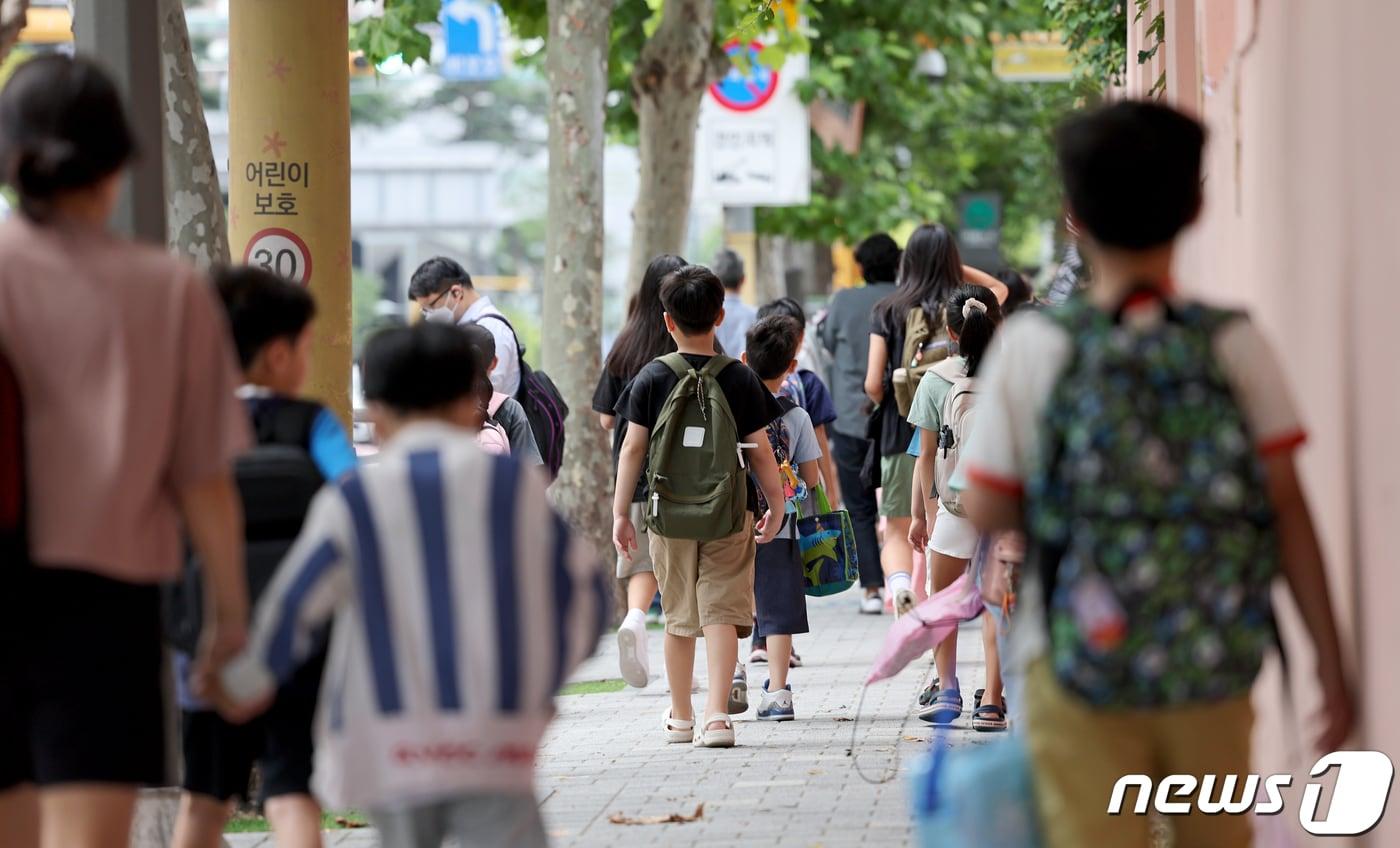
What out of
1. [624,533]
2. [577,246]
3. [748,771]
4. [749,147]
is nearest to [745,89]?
[749,147]

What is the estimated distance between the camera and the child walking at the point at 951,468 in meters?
8.52

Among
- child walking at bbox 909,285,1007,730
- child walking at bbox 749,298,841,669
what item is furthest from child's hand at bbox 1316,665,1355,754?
child walking at bbox 749,298,841,669

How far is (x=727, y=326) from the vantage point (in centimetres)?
1595

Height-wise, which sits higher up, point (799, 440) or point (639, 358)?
point (639, 358)

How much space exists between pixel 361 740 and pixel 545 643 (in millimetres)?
364

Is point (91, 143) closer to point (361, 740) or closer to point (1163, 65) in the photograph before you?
point (361, 740)

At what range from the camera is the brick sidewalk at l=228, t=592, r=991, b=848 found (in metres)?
6.83

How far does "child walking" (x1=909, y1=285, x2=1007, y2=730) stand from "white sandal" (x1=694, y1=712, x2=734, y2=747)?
92cm

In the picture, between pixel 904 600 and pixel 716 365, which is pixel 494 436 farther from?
pixel 904 600

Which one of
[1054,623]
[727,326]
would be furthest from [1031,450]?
[727,326]

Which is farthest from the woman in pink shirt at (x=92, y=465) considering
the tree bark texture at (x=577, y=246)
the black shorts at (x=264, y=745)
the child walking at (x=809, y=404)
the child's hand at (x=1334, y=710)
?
the tree bark texture at (x=577, y=246)

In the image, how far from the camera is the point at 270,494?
15.4 feet

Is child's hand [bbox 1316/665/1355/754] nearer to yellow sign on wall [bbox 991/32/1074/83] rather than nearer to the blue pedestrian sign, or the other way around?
the blue pedestrian sign

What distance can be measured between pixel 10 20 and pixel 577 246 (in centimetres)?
510
